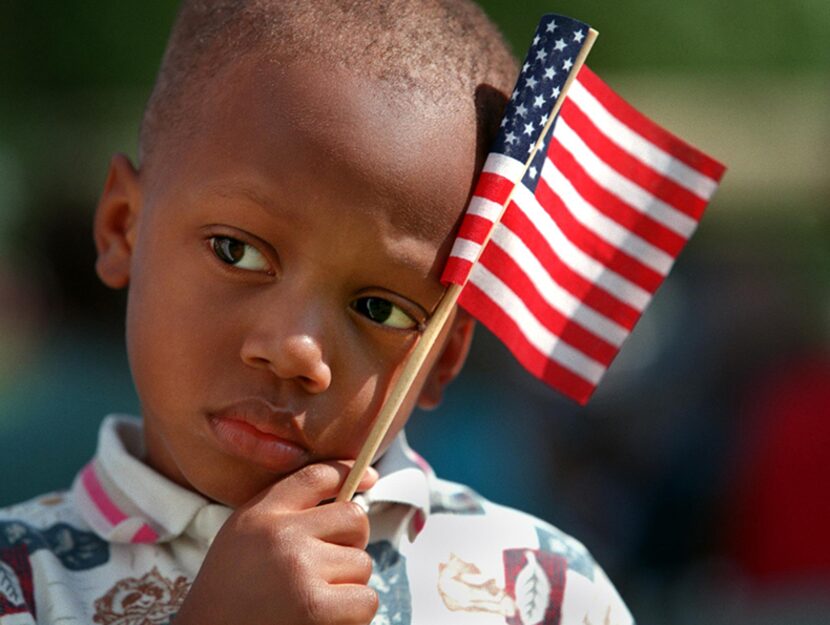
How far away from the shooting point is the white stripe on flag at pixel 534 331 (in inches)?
71.0

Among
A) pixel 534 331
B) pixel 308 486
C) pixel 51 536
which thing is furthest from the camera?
pixel 534 331

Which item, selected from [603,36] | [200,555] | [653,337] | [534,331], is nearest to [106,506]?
[200,555]

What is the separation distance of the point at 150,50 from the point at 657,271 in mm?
5913

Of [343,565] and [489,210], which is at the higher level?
[489,210]

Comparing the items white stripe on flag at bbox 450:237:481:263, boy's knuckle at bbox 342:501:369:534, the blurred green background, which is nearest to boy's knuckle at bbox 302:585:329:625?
boy's knuckle at bbox 342:501:369:534

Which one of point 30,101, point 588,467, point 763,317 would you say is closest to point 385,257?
point 588,467

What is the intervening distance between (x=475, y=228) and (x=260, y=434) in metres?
0.39

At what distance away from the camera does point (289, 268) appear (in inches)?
62.6

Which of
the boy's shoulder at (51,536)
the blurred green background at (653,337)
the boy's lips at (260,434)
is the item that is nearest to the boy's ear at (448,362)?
the boy's lips at (260,434)

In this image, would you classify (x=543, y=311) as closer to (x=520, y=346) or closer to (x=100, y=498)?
(x=520, y=346)

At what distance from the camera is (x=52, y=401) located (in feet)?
19.5

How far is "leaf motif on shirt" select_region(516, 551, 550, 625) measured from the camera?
1.84 m

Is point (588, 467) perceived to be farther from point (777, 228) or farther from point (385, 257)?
point (385, 257)

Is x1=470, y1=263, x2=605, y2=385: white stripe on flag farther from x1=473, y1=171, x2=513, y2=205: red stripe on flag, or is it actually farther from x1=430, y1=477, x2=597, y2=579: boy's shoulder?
x1=430, y1=477, x2=597, y2=579: boy's shoulder
